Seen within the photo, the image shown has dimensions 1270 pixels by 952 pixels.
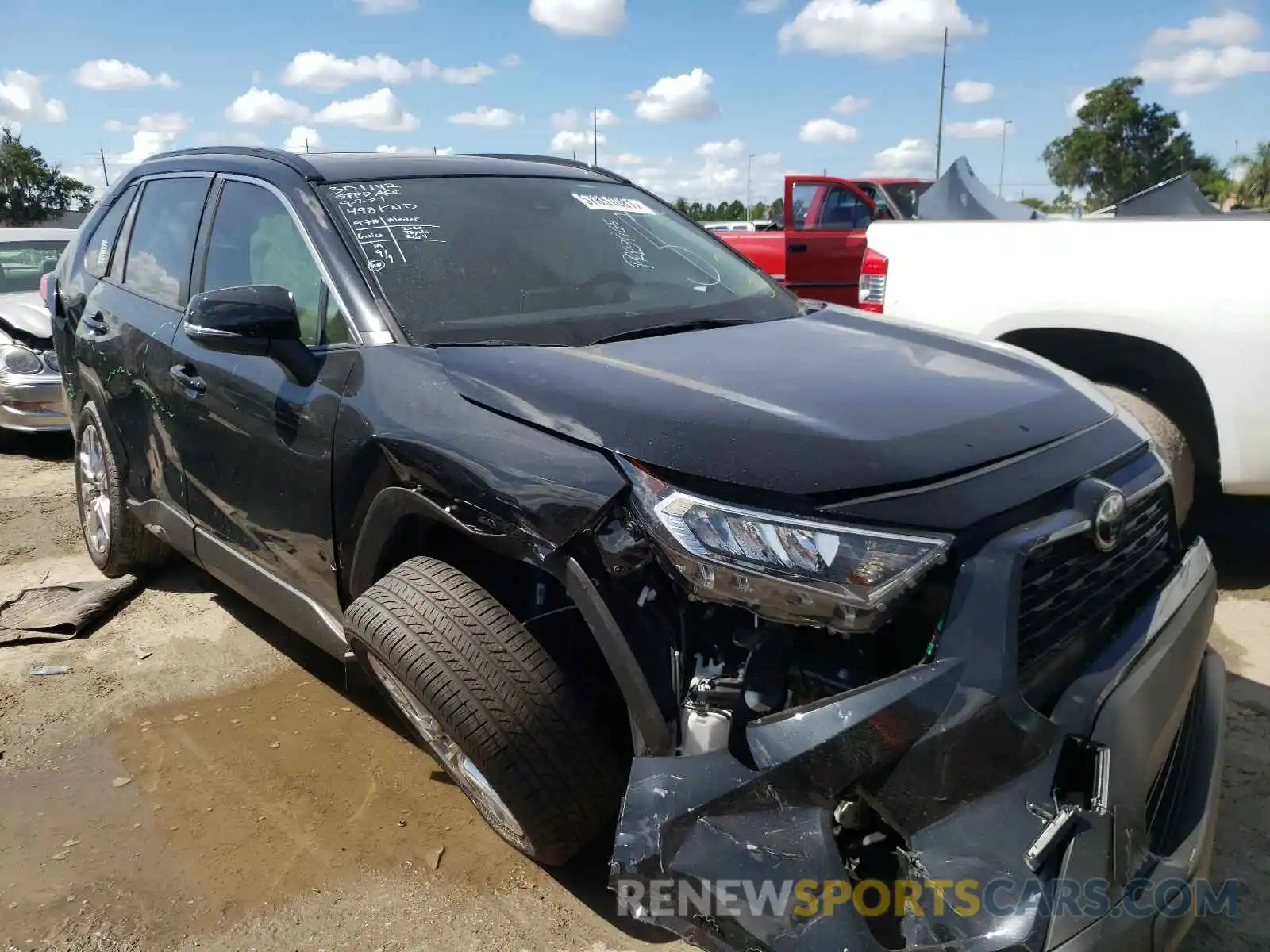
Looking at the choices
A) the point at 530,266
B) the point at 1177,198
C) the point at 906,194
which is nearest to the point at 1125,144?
the point at 906,194

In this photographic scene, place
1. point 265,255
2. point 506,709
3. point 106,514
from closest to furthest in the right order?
point 506,709 → point 265,255 → point 106,514

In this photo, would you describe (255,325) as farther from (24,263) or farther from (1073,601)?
(24,263)

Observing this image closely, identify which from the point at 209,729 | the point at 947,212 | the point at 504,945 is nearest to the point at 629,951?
the point at 504,945

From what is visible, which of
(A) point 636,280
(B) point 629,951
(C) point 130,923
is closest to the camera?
(B) point 629,951

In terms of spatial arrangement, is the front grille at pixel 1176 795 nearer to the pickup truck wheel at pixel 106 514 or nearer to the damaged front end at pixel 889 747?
the damaged front end at pixel 889 747

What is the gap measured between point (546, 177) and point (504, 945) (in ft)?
8.00

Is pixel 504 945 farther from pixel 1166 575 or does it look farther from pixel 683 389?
pixel 1166 575

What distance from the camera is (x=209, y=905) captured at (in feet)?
7.96

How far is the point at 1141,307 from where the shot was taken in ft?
12.6

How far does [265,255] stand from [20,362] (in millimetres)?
5136

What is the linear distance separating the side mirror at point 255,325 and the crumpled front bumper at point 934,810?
1.56m

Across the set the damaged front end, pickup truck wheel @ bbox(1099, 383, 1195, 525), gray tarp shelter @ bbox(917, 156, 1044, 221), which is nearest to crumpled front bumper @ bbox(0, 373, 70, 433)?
gray tarp shelter @ bbox(917, 156, 1044, 221)

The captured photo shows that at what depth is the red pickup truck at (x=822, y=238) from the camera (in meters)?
9.19

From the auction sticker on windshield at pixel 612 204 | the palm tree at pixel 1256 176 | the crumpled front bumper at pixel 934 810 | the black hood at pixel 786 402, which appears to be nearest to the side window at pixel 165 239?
the auction sticker on windshield at pixel 612 204
